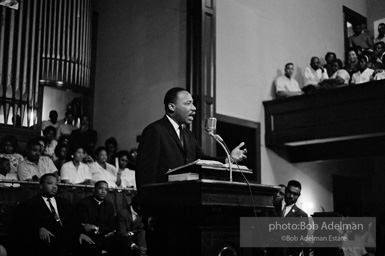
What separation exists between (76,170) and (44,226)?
1.33 metres

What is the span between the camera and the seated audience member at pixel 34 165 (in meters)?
6.10

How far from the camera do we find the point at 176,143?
9.38 feet

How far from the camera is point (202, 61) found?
22.7 feet

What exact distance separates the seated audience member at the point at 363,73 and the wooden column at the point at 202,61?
232 cm

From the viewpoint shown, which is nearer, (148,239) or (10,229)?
(148,239)

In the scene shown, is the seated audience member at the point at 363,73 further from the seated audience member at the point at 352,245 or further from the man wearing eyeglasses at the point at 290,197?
the seated audience member at the point at 352,245

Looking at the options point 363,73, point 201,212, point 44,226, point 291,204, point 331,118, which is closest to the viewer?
point 201,212

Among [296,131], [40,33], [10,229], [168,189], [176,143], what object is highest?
[40,33]

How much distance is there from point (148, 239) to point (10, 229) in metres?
2.95

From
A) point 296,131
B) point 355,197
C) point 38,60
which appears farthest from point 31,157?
point 355,197

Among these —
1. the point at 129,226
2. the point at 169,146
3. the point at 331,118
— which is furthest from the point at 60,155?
the point at 169,146

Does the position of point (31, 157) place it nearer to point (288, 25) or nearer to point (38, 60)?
point (38, 60)

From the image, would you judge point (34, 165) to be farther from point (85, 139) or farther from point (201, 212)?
point (201, 212)

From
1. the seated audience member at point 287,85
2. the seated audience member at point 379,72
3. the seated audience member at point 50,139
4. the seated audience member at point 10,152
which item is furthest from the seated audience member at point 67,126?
the seated audience member at point 379,72
